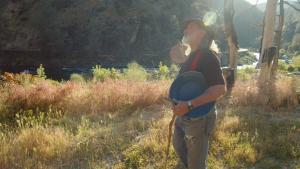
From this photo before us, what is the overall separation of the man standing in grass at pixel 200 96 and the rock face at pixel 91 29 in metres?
52.3

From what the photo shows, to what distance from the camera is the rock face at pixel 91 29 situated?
6084 centimetres

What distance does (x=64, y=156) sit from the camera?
598 cm

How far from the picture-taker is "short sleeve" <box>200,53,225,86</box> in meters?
3.88

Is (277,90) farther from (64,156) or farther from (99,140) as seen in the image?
(64,156)

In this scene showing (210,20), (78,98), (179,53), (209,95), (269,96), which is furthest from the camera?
(210,20)

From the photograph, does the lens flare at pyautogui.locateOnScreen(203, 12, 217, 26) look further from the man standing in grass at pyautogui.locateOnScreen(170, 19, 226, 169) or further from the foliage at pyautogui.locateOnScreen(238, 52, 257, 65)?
the foliage at pyautogui.locateOnScreen(238, 52, 257, 65)

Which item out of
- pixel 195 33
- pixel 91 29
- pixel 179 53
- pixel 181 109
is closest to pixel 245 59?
pixel 91 29

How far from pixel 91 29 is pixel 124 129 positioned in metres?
58.6

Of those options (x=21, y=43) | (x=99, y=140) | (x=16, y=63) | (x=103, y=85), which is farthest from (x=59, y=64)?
(x=99, y=140)

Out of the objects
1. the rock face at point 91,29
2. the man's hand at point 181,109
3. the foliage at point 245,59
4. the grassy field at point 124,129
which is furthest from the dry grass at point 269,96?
the foliage at point 245,59

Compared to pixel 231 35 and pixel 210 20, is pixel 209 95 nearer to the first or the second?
pixel 231 35

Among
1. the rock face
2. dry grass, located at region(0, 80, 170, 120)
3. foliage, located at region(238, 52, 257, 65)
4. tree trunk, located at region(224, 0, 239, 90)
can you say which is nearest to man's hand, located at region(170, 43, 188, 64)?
dry grass, located at region(0, 80, 170, 120)

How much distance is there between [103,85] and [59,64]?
42.7 m

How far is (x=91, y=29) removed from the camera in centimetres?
6469
